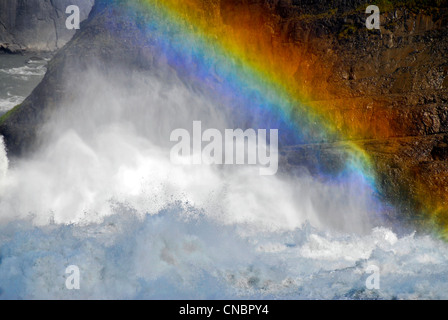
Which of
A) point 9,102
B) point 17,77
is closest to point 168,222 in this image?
point 9,102

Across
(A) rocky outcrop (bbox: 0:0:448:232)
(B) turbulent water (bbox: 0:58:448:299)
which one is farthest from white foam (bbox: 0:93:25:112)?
(B) turbulent water (bbox: 0:58:448:299)

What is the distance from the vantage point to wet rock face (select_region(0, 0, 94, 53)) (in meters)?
36.9

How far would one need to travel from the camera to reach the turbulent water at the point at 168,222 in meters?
9.27

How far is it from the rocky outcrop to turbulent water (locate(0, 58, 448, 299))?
2.25 feet

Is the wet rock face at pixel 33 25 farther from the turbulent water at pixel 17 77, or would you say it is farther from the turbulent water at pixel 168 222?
the turbulent water at pixel 168 222

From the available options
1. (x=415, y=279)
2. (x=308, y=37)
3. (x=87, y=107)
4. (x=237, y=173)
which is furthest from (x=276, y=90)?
(x=415, y=279)

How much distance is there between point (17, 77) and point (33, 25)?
12067mm

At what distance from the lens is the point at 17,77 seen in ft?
92.7

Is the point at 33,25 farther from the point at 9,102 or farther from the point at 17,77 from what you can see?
the point at 9,102

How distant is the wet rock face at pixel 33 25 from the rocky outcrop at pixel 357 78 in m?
25.6

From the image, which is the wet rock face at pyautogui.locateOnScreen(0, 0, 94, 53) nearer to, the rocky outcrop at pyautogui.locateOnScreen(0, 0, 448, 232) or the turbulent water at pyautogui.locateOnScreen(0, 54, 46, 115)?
the turbulent water at pyautogui.locateOnScreen(0, 54, 46, 115)

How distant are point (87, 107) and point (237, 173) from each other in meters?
4.97

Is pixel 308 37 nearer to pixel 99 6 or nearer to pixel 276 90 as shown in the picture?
pixel 276 90
